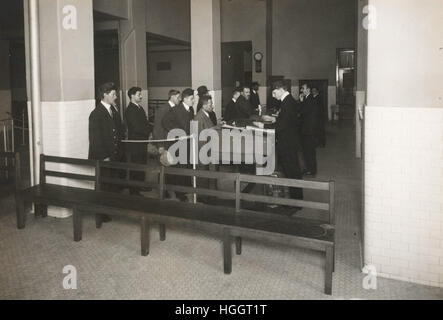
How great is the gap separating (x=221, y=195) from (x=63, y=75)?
287cm

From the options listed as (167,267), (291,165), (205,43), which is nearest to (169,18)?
(205,43)

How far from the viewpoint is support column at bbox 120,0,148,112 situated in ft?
39.5

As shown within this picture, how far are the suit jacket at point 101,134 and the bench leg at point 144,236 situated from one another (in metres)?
1.70

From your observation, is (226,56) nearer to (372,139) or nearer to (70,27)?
(70,27)

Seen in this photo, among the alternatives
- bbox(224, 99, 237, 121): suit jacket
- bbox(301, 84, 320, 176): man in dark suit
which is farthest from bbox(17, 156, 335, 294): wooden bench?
bbox(224, 99, 237, 121): suit jacket

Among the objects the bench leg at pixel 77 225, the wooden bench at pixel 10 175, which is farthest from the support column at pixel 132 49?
the bench leg at pixel 77 225

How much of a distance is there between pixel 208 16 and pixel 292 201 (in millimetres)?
7307

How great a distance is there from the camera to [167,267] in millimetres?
4523

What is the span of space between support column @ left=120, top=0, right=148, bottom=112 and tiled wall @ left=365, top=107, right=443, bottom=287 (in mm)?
8987

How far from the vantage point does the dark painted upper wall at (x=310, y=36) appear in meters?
18.2

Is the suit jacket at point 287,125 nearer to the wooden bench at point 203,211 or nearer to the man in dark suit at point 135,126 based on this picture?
the wooden bench at point 203,211

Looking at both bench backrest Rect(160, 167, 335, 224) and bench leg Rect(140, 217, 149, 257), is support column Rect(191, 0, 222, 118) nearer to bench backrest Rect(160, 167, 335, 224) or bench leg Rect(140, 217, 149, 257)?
bench backrest Rect(160, 167, 335, 224)
